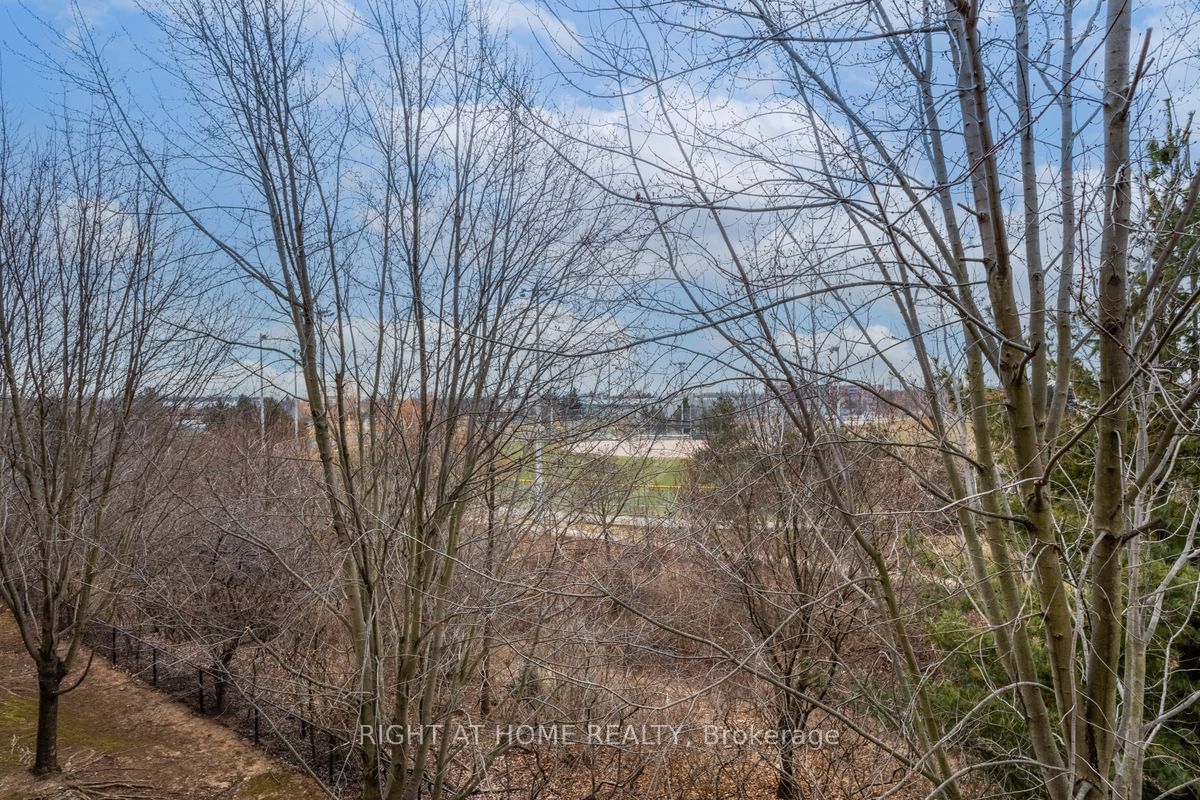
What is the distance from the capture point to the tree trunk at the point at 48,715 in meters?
6.84

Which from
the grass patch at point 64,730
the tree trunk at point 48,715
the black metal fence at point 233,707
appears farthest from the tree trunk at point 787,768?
the grass patch at point 64,730

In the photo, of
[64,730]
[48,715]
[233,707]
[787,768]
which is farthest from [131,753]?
[787,768]

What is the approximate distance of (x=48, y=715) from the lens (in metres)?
7.01

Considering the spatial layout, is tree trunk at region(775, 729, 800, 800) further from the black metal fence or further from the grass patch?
the grass patch

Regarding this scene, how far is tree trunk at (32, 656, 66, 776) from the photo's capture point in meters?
6.84

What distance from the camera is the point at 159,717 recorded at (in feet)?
31.1

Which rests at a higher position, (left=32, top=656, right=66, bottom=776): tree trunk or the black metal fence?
(left=32, top=656, right=66, bottom=776): tree trunk

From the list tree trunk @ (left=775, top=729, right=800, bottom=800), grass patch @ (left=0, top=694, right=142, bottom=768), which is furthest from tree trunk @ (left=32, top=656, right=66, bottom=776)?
tree trunk @ (left=775, top=729, right=800, bottom=800)

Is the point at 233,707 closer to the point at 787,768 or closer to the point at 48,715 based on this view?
the point at 48,715

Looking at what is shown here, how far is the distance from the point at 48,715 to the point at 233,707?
10.3ft

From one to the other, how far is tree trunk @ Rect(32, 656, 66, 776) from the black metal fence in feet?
1.83

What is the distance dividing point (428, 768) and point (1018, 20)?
6.24 meters

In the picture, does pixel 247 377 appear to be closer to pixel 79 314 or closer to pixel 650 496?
pixel 79 314

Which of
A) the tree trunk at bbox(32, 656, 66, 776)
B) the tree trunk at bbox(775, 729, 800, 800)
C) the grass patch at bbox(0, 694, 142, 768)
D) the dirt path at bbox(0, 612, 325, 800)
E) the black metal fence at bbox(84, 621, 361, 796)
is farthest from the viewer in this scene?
the grass patch at bbox(0, 694, 142, 768)
